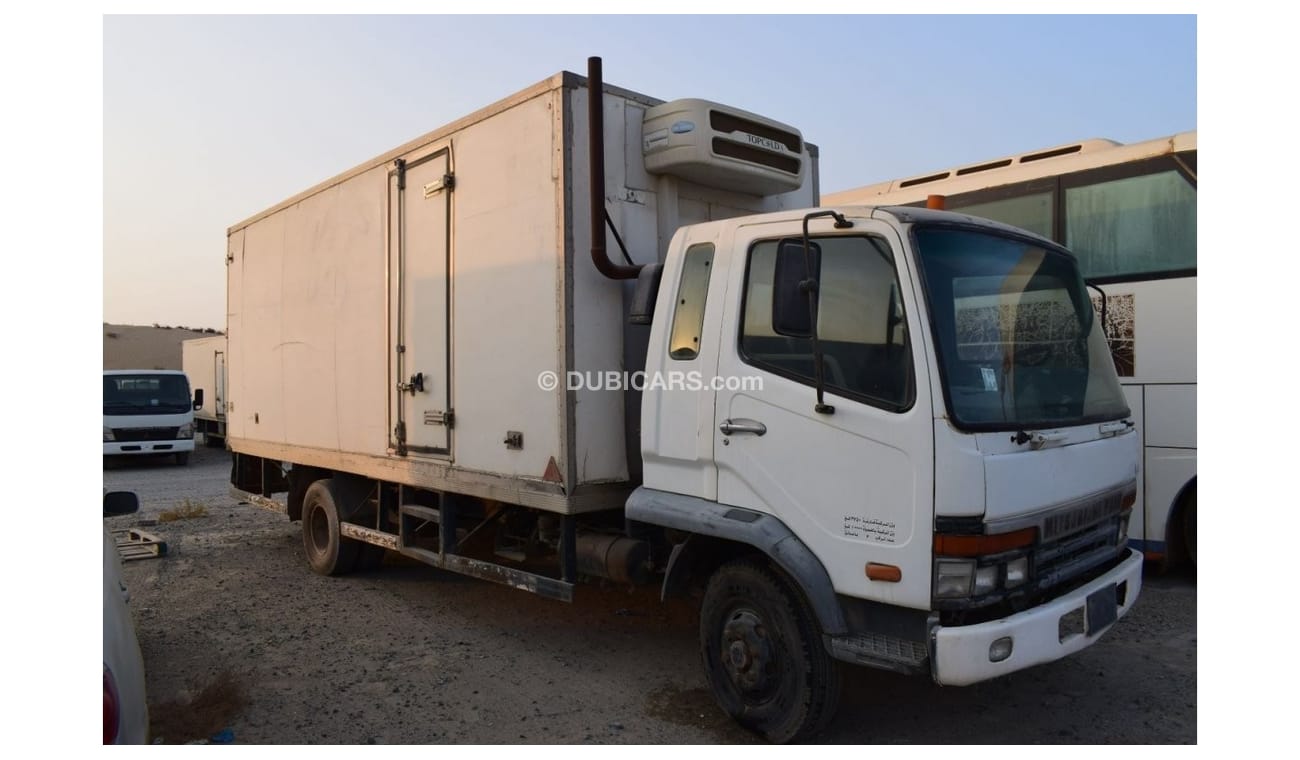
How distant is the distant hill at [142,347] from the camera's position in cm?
3741

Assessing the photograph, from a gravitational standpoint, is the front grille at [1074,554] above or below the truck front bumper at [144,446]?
above

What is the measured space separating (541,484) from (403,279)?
2.32 metres

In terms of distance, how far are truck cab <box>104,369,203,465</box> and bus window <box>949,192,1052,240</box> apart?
17.0 m

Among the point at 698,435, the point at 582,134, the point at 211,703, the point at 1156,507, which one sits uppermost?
the point at 582,134

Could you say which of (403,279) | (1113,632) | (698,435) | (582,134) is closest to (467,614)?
(403,279)

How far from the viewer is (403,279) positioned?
6488mm

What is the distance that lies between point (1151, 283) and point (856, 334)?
178 inches

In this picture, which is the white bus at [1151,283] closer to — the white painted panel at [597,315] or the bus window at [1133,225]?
the bus window at [1133,225]

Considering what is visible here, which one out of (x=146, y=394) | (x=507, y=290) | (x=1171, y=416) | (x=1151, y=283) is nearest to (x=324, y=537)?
(x=507, y=290)

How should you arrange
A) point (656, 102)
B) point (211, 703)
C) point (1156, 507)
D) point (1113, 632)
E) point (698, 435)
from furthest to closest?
point (1156, 507) → point (1113, 632) → point (656, 102) → point (211, 703) → point (698, 435)

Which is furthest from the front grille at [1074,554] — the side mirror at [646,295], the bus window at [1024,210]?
the bus window at [1024,210]

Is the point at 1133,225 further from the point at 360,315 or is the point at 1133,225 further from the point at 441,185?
the point at 360,315

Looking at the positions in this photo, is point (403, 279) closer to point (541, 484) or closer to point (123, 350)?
point (541, 484)
